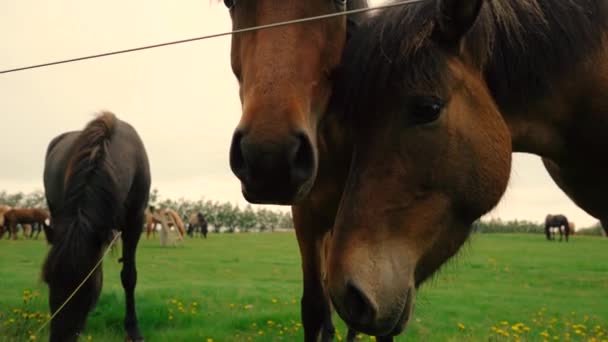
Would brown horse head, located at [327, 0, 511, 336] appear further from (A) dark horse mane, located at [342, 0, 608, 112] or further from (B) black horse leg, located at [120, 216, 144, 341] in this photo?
(B) black horse leg, located at [120, 216, 144, 341]

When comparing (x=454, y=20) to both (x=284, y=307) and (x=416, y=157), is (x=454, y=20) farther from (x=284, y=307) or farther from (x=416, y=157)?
(x=284, y=307)

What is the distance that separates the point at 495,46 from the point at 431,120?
602mm

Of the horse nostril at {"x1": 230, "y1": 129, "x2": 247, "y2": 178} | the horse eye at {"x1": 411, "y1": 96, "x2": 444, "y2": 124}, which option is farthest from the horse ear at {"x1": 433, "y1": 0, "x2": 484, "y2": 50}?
the horse nostril at {"x1": 230, "y1": 129, "x2": 247, "y2": 178}

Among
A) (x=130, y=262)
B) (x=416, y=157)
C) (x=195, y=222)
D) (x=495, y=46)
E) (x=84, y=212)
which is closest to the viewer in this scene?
(x=416, y=157)

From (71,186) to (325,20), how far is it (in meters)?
3.58

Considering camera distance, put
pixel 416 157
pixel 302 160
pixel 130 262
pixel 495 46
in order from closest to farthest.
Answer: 1. pixel 302 160
2. pixel 416 157
3. pixel 495 46
4. pixel 130 262

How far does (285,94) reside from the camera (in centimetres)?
211

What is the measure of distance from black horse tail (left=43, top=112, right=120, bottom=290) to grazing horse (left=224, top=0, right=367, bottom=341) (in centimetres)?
243

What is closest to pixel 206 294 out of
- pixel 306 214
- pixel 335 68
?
pixel 306 214

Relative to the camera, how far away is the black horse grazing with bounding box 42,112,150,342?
4258 millimetres

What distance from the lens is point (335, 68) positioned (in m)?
2.51

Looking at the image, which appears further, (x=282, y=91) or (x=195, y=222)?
(x=195, y=222)

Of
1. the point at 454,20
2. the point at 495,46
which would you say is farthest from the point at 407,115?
the point at 495,46

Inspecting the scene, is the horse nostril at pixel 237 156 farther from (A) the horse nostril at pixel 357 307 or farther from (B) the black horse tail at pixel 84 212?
(B) the black horse tail at pixel 84 212
